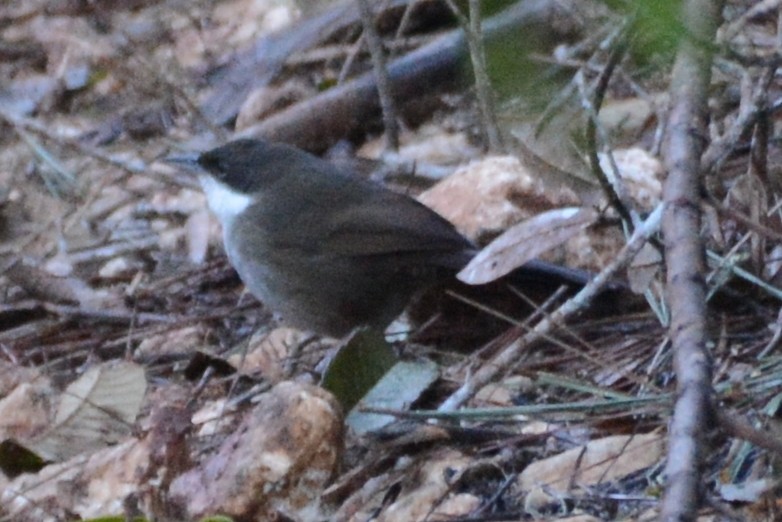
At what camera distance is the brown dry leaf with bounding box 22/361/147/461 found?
364 cm

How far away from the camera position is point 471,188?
4676mm

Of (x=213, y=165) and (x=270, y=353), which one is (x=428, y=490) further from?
(x=213, y=165)

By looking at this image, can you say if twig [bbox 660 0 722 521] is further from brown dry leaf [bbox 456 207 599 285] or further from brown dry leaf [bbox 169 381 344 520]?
brown dry leaf [bbox 169 381 344 520]

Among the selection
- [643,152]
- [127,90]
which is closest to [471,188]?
[643,152]

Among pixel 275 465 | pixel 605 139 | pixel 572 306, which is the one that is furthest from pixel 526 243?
Answer: pixel 275 465

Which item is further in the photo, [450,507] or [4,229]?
[4,229]

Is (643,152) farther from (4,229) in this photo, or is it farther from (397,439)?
(4,229)

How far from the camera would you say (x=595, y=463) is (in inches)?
113

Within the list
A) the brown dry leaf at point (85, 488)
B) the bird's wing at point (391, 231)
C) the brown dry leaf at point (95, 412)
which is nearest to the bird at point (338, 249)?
the bird's wing at point (391, 231)

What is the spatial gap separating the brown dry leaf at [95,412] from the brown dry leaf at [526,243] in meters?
1.08

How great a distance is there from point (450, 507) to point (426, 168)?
297 cm

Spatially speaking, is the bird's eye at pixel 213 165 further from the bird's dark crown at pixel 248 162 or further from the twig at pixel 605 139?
the twig at pixel 605 139

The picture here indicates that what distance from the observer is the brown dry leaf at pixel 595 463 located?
111 inches

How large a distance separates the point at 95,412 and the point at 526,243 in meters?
1.37
